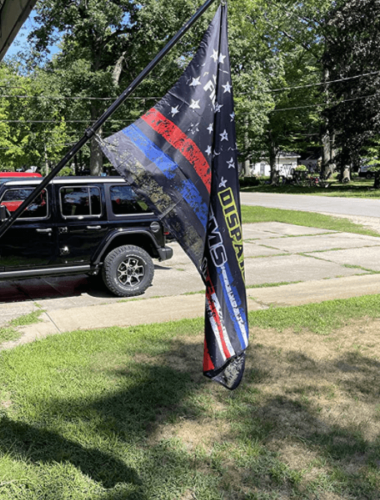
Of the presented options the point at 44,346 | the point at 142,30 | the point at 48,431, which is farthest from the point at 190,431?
the point at 142,30

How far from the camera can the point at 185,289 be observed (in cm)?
869

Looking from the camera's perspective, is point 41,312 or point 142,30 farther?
point 142,30

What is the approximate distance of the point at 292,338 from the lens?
5949mm

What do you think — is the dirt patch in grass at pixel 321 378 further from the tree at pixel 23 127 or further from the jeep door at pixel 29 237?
the tree at pixel 23 127

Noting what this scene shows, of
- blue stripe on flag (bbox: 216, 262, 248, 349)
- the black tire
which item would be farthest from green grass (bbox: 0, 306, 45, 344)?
blue stripe on flag (bbox: 216, 262, 248, 349)

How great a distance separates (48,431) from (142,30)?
82.8 feet

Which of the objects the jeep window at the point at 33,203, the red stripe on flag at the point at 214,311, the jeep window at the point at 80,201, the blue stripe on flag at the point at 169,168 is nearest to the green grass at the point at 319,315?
the jeep window at the point at 80,201

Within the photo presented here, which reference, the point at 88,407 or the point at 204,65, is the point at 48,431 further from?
the point at 204,65

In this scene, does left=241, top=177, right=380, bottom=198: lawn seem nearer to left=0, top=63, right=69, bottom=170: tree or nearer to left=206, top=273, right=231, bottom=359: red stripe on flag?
left=0, top=63, right=69, bottom=170: tree

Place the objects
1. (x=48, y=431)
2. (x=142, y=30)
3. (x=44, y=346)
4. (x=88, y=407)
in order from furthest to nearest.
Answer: (x=142, y=30) → (x=44, y=346) → (x=88, y=407) → (x=48, y=431)

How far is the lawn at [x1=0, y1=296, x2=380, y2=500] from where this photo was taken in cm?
321

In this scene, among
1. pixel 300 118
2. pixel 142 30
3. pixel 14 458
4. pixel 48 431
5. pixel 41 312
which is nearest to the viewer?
pixel 14 458

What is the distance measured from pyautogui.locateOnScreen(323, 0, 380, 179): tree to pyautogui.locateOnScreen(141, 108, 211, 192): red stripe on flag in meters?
33.0

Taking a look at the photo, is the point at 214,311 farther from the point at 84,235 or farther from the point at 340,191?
the point at 340,191
